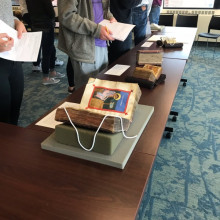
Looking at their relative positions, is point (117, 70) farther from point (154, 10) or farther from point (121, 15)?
point (154, 10)

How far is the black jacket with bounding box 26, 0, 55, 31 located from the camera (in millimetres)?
2699

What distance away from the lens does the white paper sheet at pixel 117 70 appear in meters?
1.71

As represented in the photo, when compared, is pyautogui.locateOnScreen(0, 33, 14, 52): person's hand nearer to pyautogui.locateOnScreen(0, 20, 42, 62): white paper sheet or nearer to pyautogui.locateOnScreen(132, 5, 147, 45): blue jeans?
pyautogui.locateOnScreen(0, 20, 42, 62): white paper sheet

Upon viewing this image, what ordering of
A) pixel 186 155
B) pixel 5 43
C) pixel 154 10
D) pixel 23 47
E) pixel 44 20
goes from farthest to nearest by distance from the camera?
pixel 154 10 → pixel 44 20 → pixel 186 155 → pixel 23 47 → pixel 5 43

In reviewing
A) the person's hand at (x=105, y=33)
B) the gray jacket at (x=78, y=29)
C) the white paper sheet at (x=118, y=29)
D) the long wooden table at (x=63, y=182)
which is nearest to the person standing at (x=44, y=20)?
the gray jacket at (x=78, y=29)

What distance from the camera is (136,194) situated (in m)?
0.68

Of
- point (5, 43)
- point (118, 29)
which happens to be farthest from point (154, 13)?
point (5, 43)

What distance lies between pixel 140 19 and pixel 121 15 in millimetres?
715

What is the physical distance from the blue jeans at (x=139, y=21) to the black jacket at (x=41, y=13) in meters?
1.03

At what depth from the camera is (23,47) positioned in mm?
1230

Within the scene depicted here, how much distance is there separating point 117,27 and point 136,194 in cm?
144

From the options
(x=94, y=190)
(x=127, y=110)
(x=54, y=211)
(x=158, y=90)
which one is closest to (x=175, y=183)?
(x=158, y=90)

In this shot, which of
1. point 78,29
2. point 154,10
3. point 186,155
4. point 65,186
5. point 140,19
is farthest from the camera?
point 154,10

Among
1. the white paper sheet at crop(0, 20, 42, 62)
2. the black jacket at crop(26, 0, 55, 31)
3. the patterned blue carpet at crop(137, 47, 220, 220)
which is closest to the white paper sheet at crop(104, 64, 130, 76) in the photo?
the white paper sheet at crop(0, 20, 42, 62)
